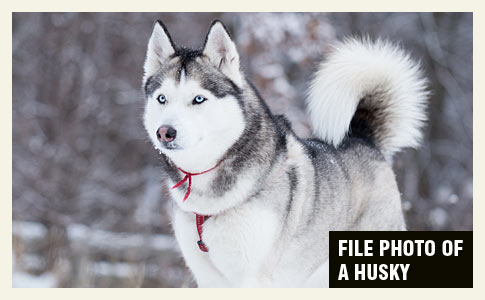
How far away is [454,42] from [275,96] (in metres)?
4.41

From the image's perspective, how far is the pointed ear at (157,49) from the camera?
3.54 meters

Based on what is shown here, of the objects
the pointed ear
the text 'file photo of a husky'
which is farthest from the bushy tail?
the pointed ear

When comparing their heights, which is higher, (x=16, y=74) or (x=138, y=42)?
(x=138, y=42)

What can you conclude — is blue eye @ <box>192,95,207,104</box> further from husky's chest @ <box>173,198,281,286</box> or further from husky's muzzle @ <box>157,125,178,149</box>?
husky's chest @ <box>173,198,281,286</box>

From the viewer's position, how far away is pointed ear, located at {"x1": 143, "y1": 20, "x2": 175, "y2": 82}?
354 cm

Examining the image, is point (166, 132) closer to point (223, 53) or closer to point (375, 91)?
point (223, 53)

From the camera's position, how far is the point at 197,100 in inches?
127

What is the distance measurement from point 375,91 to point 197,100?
5.97 feet

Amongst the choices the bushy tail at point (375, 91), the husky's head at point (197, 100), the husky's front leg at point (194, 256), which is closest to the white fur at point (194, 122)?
the husky's head at point (197, 100)

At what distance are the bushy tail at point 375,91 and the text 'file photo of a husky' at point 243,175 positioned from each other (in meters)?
0.06

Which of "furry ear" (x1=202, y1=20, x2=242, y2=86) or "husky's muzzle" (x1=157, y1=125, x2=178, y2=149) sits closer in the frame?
"husky's muzzle" (x1=157, y1=125, x2=178, y2=149)

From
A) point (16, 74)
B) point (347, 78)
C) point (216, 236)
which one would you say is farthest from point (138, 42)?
point (216, 236)

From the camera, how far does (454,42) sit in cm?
1112

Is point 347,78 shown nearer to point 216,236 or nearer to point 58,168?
point 216,236
